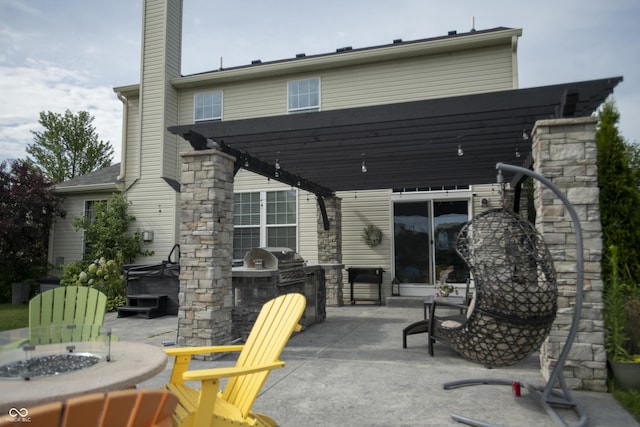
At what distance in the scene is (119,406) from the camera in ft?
3.75

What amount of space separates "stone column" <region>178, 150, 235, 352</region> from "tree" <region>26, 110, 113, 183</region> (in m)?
18.0

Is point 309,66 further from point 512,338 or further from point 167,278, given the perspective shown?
point 512,338

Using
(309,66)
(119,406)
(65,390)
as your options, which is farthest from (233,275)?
(309,66)

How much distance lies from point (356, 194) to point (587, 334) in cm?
653

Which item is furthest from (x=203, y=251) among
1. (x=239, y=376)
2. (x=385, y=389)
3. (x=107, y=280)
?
(x=107, y=280)

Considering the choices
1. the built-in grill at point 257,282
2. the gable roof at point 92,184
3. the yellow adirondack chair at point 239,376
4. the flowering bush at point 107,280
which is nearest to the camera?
the yellow adirondack chair at point 239,376

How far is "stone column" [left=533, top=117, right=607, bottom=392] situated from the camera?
3797mm

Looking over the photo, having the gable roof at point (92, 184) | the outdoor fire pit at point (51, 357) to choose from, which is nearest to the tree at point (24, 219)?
the gable roof at point (92, 184)

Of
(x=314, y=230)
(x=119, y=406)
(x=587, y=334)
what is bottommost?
(x=587, y=334)

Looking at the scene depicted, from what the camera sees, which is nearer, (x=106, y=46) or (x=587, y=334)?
(x=587, y=334)

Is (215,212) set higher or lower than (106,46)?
lower

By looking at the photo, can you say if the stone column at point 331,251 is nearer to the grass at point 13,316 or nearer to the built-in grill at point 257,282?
the built-in grill at point 257,282

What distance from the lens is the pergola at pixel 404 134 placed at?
13.8 ft

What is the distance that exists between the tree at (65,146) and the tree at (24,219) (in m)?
9.39
